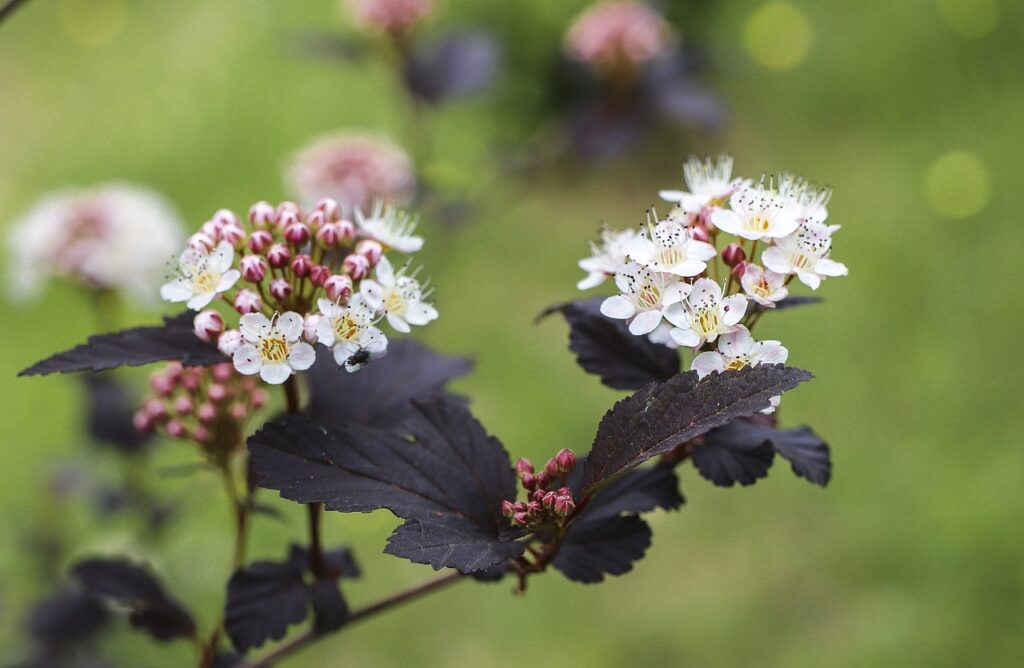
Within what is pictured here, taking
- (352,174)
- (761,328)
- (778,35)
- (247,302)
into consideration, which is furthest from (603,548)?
(778,35)

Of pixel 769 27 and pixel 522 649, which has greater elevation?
pixel 769 27

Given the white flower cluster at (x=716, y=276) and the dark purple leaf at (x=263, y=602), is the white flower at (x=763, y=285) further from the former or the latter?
the dark purple leaf at (x=263, y=602)

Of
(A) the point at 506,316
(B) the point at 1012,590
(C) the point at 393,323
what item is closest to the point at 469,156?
(A) the point at 506,316

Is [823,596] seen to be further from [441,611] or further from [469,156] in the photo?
[469,156]

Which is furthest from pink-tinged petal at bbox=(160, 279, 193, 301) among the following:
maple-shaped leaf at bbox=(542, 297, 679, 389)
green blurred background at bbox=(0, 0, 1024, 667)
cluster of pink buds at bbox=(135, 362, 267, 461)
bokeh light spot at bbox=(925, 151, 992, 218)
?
bokeh light spot at bbox=(925, 151, 992, 218)

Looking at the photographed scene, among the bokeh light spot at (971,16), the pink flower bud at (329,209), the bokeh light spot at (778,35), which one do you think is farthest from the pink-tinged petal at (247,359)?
the bokeh light spot at (971,16)
